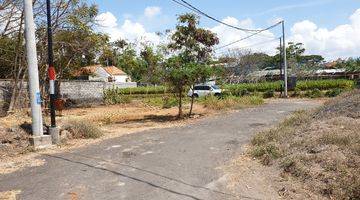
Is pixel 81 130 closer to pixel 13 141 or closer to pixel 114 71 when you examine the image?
pixel 13 141

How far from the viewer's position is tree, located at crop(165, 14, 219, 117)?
63.4 feet

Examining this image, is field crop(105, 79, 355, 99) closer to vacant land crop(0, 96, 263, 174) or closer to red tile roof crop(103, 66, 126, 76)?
vacant land crop(0, 96, 263, 174)

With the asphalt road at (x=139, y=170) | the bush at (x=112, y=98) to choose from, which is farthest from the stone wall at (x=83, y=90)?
the asphalt road at (x=139, y=170)

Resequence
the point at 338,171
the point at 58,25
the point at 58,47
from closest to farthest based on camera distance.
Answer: the point at 338,171, the point at 58,25, the point at 58,47

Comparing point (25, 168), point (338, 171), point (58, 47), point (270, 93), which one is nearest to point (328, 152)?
point (338, 171)

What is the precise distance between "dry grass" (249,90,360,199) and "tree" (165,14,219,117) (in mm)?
7342

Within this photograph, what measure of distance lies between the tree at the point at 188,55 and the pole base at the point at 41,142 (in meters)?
7.49

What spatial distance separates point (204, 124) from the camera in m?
17.7

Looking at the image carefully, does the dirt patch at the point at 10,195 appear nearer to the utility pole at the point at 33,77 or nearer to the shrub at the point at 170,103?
the utility pole at the point at 33,77

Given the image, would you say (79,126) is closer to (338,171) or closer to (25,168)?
(25,168)

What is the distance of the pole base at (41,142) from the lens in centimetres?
1267

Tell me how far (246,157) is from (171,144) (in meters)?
2.81

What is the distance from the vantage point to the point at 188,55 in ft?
69.8

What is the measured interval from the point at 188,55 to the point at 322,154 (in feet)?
42.9
